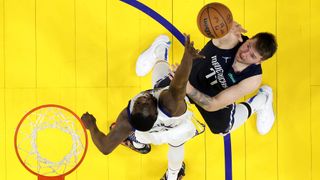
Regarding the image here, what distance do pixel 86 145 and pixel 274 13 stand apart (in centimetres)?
170

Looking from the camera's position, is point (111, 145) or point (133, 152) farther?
point (133, 152)

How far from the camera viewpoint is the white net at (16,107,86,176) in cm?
274

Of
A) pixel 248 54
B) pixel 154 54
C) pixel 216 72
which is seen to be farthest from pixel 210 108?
pixel 154 54

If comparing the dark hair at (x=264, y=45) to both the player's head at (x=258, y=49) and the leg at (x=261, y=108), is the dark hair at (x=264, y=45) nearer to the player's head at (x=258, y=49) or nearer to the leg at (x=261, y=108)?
the player's head at (x=258, y=49)

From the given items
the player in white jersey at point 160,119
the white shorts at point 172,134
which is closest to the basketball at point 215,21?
the player in white jersey at point 160,119

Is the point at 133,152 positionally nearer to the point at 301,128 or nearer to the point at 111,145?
the point at 111,145

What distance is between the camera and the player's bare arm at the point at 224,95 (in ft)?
7.16

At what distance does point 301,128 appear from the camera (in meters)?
2.82

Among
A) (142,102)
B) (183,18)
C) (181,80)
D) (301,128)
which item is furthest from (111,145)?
(301,128)

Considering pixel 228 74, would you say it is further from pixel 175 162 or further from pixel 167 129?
pixel 175 162

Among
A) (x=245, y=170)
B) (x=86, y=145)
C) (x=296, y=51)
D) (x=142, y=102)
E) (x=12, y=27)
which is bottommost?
(x=245, y=170)

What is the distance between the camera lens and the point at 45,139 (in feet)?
9.04

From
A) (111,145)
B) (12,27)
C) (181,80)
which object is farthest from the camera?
(12,27)

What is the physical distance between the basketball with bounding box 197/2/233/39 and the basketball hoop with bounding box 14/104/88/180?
49.5 inches
